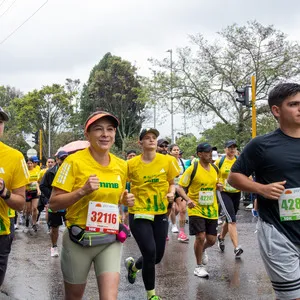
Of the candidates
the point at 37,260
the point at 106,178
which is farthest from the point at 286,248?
the point at 37,260

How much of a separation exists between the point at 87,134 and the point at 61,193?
1.85 ft

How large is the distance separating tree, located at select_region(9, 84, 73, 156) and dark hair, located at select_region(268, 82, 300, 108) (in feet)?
146

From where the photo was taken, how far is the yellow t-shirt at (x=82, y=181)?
3.97 m

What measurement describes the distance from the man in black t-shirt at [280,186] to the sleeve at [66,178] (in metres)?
1.28

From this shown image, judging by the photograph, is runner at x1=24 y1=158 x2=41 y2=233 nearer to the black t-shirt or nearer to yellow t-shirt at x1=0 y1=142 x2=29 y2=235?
yellow t-shirt at x1=0 y1=142 x2=29 y2=235

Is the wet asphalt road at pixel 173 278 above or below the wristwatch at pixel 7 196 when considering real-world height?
below

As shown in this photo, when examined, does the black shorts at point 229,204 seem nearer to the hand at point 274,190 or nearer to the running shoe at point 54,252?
the running shoe at point 54,252

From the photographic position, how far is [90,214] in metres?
3.97

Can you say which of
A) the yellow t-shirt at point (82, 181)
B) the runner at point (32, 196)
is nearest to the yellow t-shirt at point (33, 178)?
the runner at point (32, 196)

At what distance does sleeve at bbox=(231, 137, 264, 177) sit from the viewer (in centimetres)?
366

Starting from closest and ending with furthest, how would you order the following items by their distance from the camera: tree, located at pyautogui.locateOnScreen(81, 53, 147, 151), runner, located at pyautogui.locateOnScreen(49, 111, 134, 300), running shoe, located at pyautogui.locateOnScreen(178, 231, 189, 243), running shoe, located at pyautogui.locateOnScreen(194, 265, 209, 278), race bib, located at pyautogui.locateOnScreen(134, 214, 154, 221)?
runner, located at pyautogui.locateOnScreen(49, 111, 134, 300) < race bib, located at pyautogui.locateOnScreen(134, 214, 154, 221) < running shoe, located at pyautogui.locateOnScreen(194, 265, 209, 278) < running shoe, located at pyautogui.locateOnScreen(178, 231, 189, 243) < tree, located at pyautogui.locateOnScreen(81, 53, 147, 151)

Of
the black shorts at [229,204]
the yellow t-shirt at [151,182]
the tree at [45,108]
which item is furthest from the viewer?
the tree at [45,108]

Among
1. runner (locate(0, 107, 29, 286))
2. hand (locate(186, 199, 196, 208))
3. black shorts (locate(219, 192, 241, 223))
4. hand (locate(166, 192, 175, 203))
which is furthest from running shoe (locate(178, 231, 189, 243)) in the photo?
runner (locate(0, 107, 29, 286))

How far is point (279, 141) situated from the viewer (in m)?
3.63
